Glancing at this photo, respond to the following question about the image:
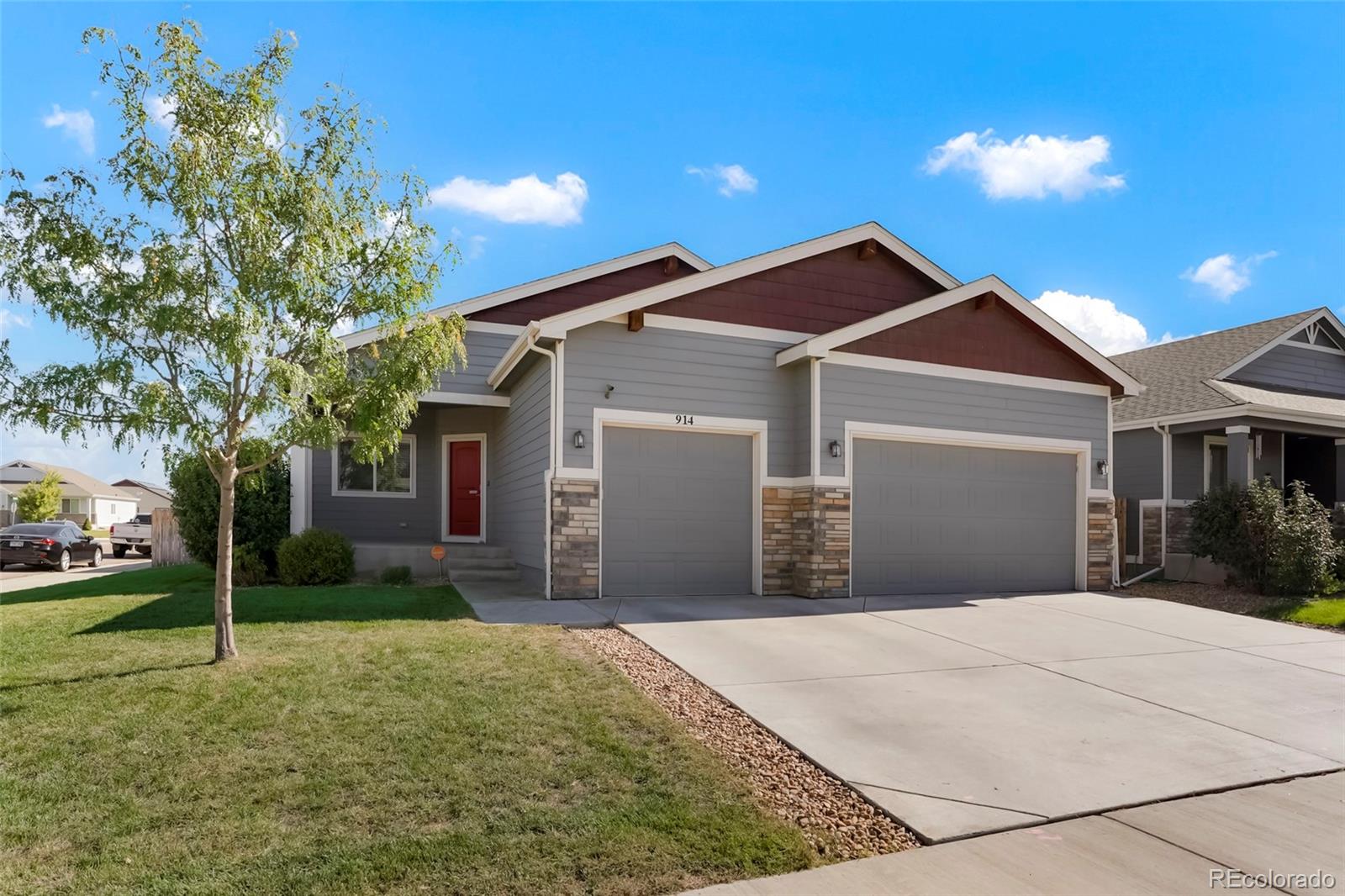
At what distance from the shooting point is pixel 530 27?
9.89 m

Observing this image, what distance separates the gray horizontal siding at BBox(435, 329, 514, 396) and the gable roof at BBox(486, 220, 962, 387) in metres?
0.54

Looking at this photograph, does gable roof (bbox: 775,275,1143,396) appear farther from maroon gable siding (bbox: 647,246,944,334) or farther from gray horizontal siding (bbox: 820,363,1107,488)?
maroon gable siding (bbox: 647,246,944,334)

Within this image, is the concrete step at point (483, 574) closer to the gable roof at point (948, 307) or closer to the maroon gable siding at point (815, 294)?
the maroon gable siding at point (815, 294)

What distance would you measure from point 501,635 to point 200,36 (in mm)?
5548

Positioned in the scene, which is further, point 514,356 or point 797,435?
point 514,356

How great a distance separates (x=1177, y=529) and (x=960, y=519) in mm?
6542

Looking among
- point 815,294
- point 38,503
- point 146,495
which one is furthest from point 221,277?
point 146,495

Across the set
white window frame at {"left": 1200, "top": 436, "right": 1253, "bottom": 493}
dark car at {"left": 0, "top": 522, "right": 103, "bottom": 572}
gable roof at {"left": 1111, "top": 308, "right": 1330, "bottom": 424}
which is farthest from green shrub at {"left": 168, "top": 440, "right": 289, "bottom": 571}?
white window frame at {"left": 1200, "top": 436, "right": 1253, "bottom": 493}

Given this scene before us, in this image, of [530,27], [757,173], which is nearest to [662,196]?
[757,173]

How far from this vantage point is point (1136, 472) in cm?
1672

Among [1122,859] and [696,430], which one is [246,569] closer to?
[696,430]

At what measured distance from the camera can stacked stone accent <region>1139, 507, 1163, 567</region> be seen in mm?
15961

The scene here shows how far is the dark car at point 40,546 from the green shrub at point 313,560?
446 inches

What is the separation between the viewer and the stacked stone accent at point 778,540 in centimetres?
1145
